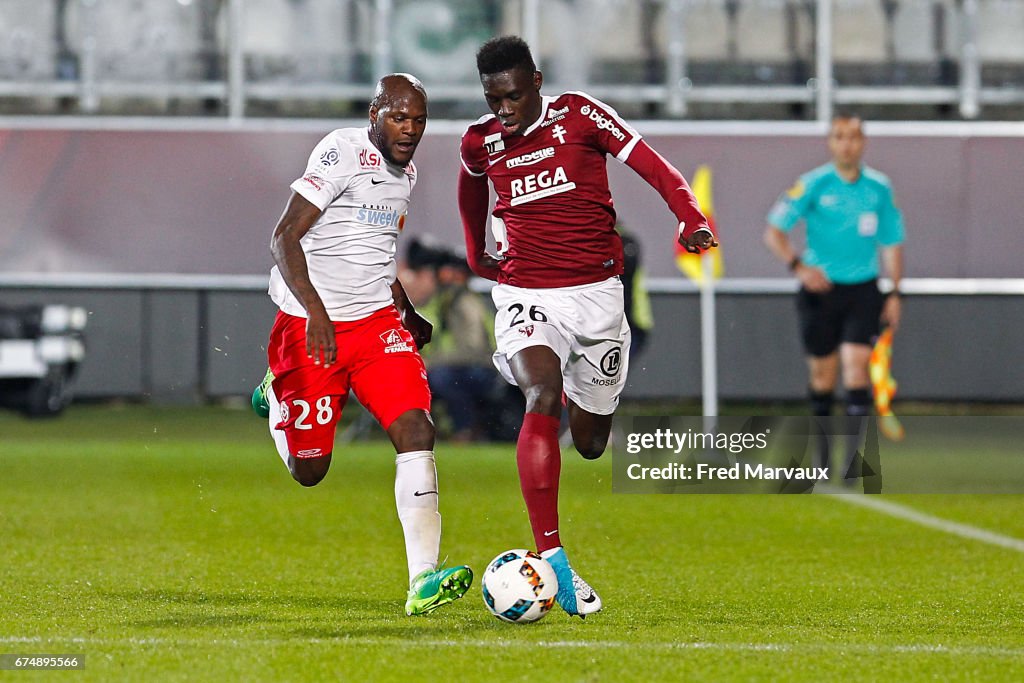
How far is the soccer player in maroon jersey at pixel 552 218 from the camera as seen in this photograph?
6008mm

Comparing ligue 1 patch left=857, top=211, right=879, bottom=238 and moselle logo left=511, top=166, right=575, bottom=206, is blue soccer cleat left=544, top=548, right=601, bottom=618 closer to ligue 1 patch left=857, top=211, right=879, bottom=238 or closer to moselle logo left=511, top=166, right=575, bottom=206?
moselle logo left=511, top=166, right=575, bottom=206

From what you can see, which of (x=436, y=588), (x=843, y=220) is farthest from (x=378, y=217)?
(x=843, y=220)

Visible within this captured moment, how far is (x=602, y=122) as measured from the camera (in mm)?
6227

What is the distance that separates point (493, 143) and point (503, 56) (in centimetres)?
41

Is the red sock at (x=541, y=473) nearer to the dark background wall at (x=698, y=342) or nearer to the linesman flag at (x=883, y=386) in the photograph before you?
the linesman flag at (x=883, y=386)

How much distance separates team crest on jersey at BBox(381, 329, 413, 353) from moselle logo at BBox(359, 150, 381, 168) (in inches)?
23.1

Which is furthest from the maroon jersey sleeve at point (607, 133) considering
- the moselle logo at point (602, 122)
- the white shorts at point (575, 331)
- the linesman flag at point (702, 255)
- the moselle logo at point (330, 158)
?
the linesman flag at point (702, 255)

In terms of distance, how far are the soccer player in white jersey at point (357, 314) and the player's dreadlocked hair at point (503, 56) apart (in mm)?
256

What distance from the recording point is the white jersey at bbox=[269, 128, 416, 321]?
19.6 feet

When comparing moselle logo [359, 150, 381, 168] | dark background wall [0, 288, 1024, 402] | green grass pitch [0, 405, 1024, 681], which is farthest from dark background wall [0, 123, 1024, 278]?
moselle logo [359, 150, 381, 168]

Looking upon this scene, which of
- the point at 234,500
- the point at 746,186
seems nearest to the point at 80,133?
the point at 746,186

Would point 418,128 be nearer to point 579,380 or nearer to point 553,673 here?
point 579,380

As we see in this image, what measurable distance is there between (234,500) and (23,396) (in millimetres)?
6144

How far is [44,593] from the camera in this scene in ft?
19.9
